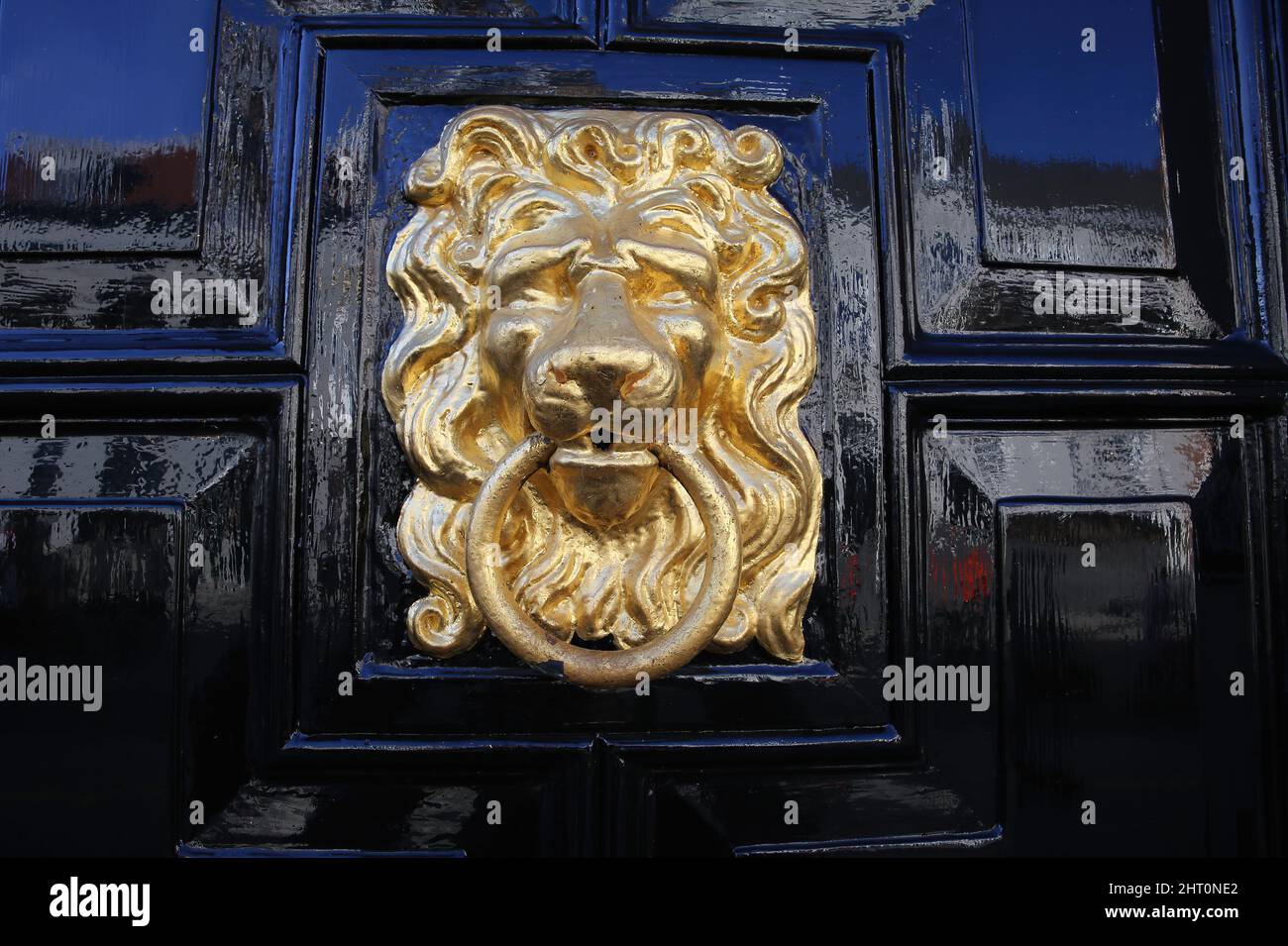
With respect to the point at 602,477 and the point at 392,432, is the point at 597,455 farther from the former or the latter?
the point at 392,432

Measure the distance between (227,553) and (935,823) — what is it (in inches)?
23.9

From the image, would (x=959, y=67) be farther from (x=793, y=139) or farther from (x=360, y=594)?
(x=360, y=594)

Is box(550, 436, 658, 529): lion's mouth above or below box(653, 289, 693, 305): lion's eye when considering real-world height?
below

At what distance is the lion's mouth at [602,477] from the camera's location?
0.61 metres

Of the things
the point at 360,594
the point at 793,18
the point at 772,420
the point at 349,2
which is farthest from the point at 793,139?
the point at 360,594

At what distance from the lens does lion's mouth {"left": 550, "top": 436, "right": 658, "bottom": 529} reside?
0.61m

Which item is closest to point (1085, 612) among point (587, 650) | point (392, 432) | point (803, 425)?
point (803, 425)

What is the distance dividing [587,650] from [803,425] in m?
0.26

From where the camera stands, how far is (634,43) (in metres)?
0.74

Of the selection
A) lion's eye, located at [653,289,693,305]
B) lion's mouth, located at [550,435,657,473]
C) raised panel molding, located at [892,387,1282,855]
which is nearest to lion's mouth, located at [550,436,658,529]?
lion's mouth, located at [550,435,657,473]

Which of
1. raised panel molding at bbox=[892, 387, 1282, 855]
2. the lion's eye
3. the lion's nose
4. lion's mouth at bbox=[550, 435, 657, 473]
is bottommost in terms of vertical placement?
raised panel molding at bbox=[892, 387, 1282, 855]

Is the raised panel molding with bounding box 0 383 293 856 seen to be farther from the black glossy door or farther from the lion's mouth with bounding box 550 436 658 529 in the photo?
the lion's mouth with bounding box 550 436 658 529

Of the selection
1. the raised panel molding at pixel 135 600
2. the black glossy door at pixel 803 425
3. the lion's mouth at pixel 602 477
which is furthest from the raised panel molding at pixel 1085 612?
the raised panel molding at pixel 135 600

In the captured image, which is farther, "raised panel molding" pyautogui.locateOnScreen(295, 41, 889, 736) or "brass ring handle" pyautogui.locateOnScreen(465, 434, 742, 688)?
"raised panel molding" pyautogui.locateOnScreen(295, 41, 889, 736)
